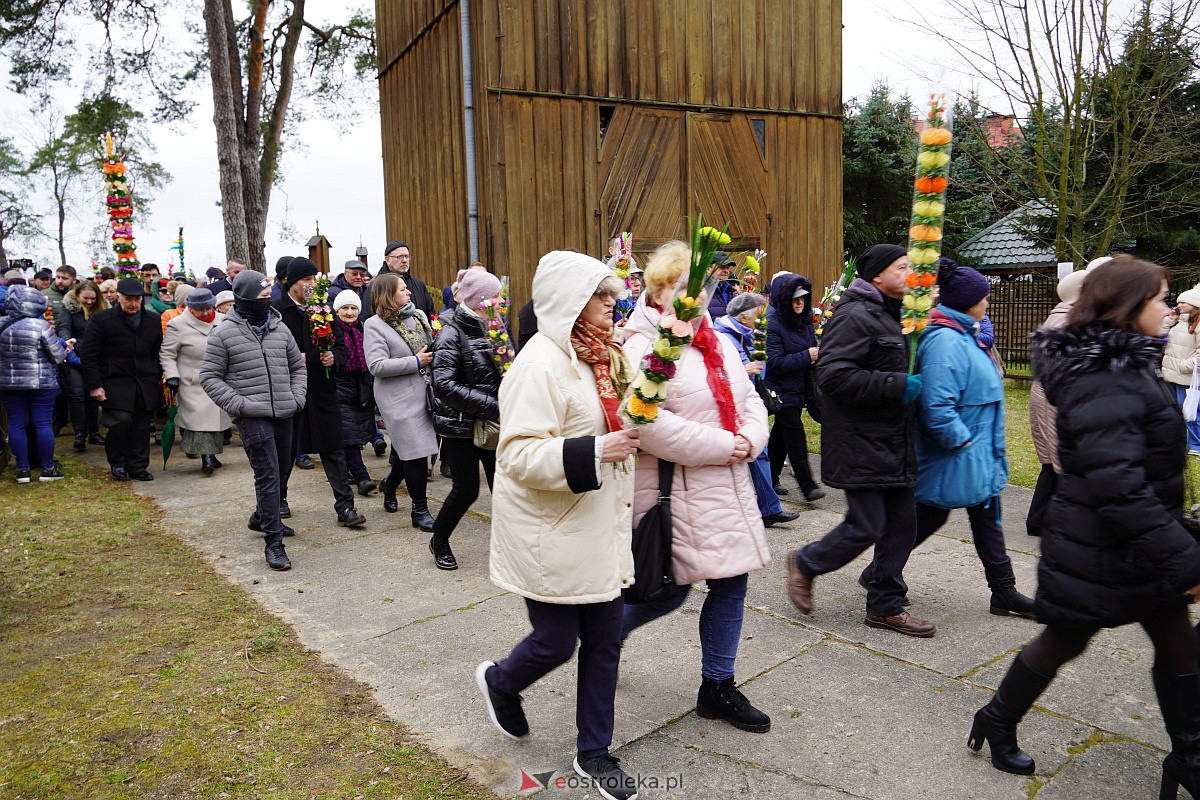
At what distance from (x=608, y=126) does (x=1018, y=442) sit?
6.52 metres

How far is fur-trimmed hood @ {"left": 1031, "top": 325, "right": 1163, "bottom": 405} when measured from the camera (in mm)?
2828

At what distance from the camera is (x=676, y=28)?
1249 centimetres

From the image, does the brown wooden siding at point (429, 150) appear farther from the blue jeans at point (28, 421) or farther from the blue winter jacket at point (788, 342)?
the blue winter jacket at point (788, 342)

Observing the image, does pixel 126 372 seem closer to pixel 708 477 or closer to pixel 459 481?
pixel 459 481

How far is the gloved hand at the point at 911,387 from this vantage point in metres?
4.30

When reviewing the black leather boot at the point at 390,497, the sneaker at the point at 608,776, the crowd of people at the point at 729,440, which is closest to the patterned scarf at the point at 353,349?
the crowd of people at the point at 729,440

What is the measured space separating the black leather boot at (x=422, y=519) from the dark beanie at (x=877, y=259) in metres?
3.77

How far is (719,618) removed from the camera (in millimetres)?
3564

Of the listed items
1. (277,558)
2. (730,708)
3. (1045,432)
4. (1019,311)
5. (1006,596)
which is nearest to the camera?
(730,708)

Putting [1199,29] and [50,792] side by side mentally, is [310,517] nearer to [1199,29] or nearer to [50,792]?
[50,792]

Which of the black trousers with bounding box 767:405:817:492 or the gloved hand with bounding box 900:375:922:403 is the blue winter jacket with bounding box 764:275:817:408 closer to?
the black trousers with bounding box 767:405:817:492

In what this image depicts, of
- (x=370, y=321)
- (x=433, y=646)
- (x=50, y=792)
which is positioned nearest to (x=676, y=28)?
(x=370, y=321)

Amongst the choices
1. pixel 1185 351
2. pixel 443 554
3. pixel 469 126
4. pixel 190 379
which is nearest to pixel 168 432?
pixel 190 379

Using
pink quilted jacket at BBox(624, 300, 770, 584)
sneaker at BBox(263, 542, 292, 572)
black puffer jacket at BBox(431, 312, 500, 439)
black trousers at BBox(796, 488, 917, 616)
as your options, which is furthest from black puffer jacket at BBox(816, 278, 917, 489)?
sneaker at BBox(263, 542, 292, 572)
